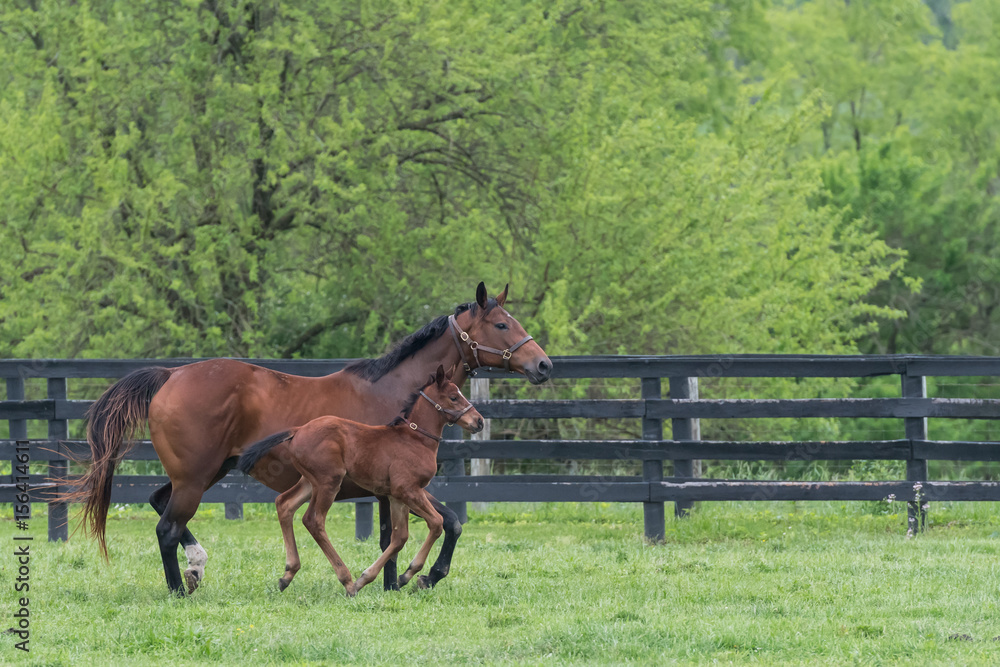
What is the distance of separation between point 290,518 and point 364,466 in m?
0.54

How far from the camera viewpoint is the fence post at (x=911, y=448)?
8.50 metres

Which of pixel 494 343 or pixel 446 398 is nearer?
pixel 446 398

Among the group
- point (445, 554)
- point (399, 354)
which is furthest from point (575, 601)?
point (399, 354)

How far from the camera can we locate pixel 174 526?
6516 millimetres

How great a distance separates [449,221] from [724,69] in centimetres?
1240

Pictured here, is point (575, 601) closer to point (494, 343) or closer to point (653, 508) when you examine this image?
point (494, 343)

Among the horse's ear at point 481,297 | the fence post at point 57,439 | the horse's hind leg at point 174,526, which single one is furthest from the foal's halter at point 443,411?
the fence post at point 57,439

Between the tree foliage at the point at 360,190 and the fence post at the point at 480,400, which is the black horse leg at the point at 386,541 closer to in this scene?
the fence post at the point at 480,400

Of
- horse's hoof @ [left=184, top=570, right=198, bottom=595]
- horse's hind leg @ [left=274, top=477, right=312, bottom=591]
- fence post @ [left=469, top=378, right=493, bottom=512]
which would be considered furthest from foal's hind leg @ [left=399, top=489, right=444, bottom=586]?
fence post @ [left=469, top=378, right=493, bottom=512]

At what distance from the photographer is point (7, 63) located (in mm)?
14656

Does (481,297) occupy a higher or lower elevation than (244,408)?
higher

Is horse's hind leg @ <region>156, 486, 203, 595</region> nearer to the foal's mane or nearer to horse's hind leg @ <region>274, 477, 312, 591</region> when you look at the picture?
horse's hind leg @ <region>274, 477, 312, 591</region>

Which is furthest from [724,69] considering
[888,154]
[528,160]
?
[528,160]

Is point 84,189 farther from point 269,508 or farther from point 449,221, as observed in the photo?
point 269,508
